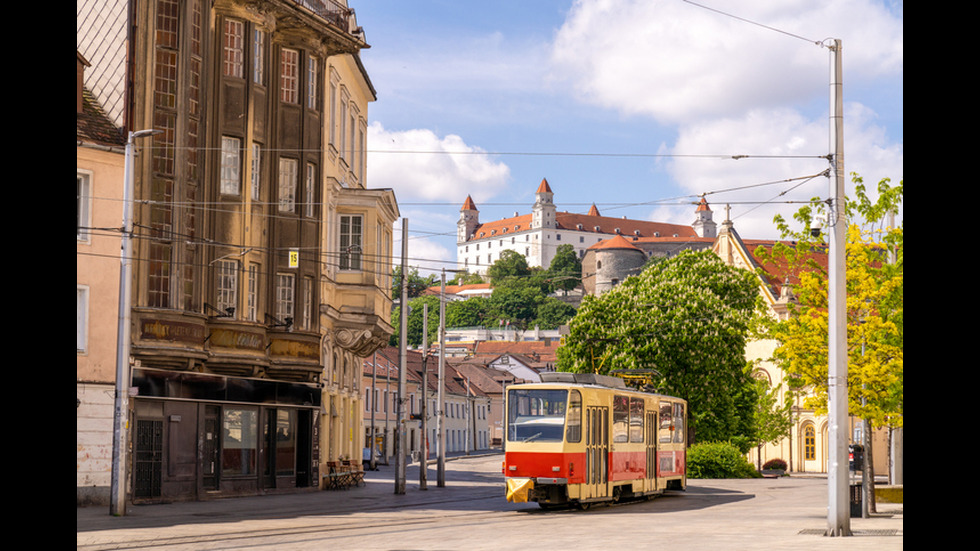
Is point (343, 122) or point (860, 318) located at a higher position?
point (343, 122)

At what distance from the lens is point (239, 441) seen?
1407 inches

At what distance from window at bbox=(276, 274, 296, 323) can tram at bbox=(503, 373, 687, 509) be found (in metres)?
10.4

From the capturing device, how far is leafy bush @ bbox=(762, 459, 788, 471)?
76.7 m

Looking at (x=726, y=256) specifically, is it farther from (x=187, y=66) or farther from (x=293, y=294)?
(x=187, y=66)

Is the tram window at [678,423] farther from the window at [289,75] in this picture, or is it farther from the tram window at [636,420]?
the window at [289,75]

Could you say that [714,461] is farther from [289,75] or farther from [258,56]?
[258,56]

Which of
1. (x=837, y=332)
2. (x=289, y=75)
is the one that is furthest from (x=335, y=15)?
(x=837, y=332)

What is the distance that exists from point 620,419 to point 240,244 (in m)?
12.3

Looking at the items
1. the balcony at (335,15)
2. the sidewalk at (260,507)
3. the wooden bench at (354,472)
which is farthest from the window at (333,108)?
the sidewalk at (260,507)

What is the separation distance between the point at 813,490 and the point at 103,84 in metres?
28.4

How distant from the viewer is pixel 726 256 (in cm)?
8788

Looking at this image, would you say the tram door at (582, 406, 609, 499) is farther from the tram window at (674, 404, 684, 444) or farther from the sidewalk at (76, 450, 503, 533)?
the tram window at (674, 404, 684, 444)

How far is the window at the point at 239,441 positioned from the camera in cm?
3503

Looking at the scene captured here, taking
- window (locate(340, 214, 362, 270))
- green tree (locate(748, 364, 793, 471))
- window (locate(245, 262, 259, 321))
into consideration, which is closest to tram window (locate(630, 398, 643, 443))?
window (locate(245, 262, 259, 321))
